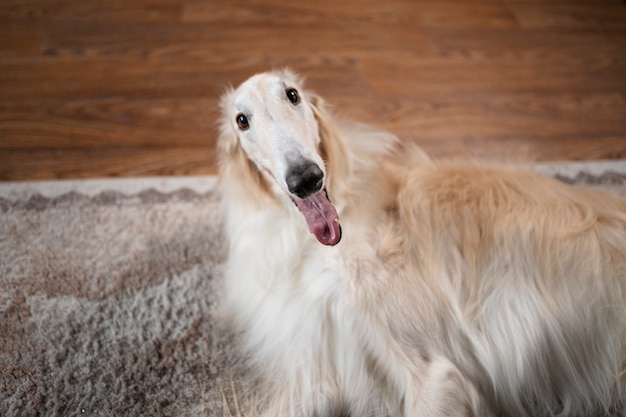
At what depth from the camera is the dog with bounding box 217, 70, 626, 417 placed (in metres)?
1.03

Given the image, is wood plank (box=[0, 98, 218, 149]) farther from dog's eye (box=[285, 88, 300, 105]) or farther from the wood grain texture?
dog's eye (box=[285, 88, 300, 105])

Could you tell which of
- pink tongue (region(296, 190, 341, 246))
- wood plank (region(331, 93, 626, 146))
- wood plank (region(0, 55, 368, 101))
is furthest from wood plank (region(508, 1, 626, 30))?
pink tongue (region(296, 190, 341, 246))

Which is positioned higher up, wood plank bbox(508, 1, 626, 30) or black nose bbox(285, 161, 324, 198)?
wood plank bbox(508, 1, 626, 30)

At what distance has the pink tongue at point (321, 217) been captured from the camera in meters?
1.01

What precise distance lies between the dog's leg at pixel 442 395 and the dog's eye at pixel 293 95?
668 mm

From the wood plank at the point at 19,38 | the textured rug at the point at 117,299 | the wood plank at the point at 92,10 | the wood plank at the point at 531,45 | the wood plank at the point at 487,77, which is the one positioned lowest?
the textured rug at the point at 117,299

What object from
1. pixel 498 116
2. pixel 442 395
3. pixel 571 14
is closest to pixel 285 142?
pixel 442 395

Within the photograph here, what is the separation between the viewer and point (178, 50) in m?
2.36

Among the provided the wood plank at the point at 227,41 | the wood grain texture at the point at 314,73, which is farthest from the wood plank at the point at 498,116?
the wood plank at the point at 227,41

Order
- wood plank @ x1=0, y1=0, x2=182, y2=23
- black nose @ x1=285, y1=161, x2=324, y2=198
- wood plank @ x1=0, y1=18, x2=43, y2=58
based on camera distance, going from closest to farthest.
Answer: black nose @ x1=285, y1=161, x2=324, y2=198, wood plank @ x1=0, y1=18, x2=43, y2=58, wood plank @ x1=0, y1=0, x2=182, y2=23

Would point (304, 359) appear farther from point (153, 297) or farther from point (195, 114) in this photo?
point (195, 114)

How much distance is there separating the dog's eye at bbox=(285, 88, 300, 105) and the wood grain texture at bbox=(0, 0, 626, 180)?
0.82 m

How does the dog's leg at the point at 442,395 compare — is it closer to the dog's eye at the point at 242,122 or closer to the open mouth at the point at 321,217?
the open mouth at the point at 321,217

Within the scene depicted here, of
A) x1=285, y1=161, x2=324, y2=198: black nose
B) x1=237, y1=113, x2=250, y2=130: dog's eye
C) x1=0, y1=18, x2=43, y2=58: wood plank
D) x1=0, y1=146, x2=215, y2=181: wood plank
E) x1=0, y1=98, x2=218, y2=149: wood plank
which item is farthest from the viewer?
x1=0, y1=18, x2=43, y2=58: wood plank
